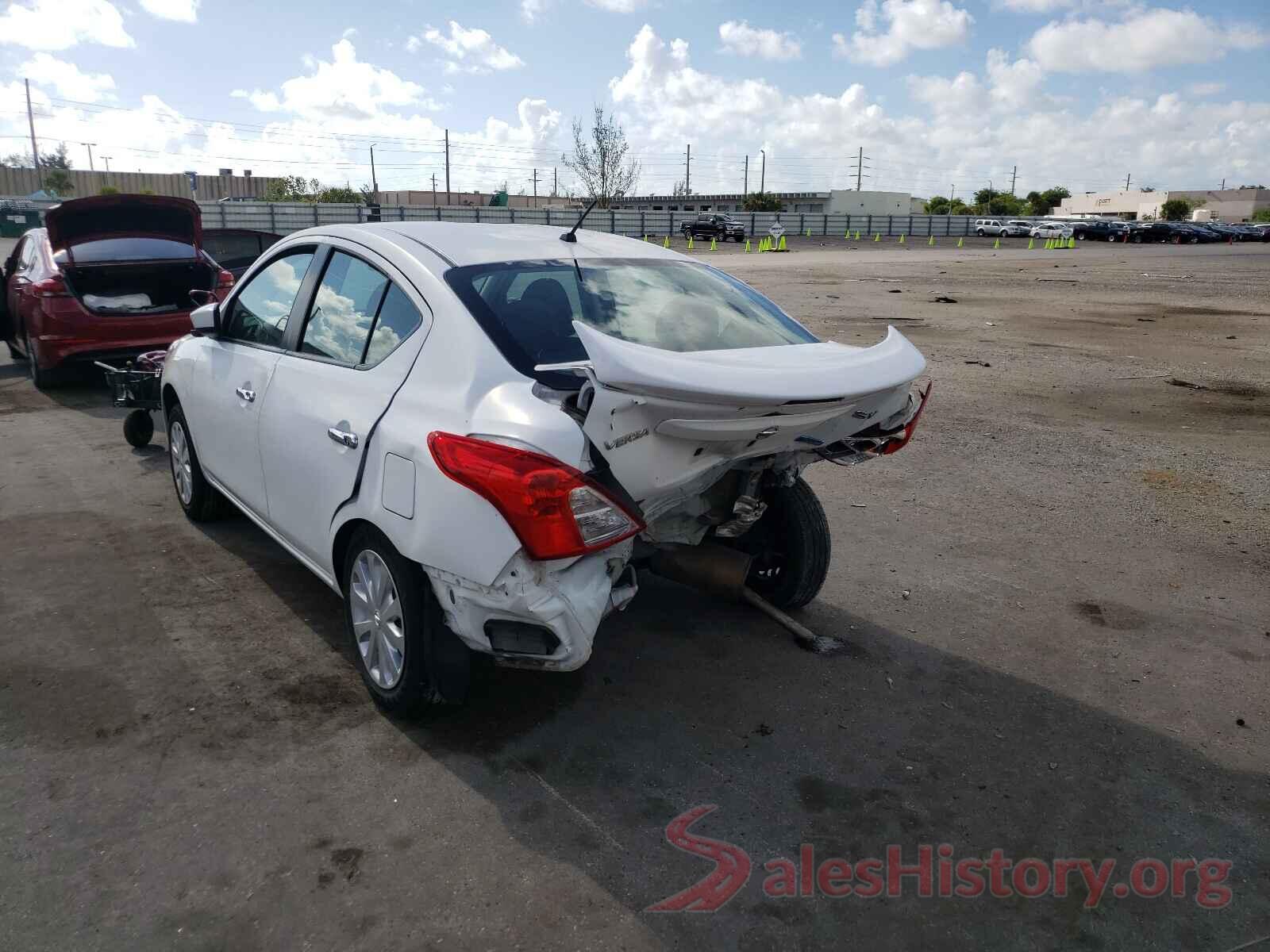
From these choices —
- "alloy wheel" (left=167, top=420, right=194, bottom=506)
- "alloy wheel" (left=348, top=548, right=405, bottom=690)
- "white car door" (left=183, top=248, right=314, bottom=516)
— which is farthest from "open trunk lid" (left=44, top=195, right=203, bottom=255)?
"alloy wheel" (left=348, top=548, right=405, bottom=690)

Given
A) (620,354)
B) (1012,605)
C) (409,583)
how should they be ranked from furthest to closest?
(1012,605) < (409,583) < (620,354)

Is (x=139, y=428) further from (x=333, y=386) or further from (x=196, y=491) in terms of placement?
(x=333, y=386)

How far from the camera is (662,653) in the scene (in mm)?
4133

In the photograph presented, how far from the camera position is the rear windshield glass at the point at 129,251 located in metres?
9.27

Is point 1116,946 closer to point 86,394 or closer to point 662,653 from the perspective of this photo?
point 662,653

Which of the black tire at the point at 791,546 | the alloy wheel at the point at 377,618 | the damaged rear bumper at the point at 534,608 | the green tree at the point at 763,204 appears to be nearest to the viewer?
the damaged rear bumper at the point at 534,608

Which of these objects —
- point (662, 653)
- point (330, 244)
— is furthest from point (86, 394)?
point (662, 653)

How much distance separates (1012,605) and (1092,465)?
9.72 feet

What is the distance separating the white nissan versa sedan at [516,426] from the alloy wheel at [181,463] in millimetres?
1049

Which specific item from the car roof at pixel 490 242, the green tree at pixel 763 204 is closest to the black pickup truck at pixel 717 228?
the green tree at pixel 763 204

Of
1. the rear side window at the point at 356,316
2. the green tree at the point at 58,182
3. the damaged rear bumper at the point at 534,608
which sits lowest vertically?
the damaged rear bumper at the point at 534,608

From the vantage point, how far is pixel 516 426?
2936 millimetres

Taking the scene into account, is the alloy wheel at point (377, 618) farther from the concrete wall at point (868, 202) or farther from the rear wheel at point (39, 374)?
the concrete wall at point (868, 202)

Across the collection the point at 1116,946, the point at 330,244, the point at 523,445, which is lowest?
the point at 1116,946
